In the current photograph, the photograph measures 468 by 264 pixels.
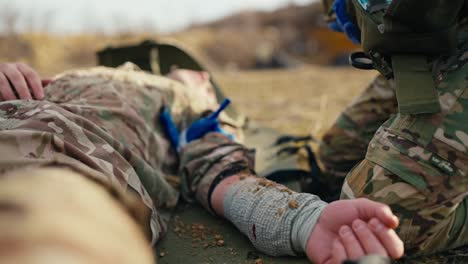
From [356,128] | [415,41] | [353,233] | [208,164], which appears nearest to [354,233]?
[353,233]

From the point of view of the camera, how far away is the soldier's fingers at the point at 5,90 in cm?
132

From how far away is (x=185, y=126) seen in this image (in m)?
1.78

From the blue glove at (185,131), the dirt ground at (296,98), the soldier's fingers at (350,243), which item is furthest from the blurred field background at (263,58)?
the soldier's fingers at (350,243)

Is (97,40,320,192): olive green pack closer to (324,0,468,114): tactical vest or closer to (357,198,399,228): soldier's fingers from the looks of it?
(324,0,468,114): tactical vest

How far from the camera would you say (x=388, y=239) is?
79cm

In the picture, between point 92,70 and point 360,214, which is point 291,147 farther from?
point 360,214

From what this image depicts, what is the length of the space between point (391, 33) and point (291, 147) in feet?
3.24

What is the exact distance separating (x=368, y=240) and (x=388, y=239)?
0.03m

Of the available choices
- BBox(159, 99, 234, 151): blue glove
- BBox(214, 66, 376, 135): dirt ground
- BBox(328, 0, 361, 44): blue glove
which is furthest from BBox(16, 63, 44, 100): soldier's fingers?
BBox(214, 66, 376, 135): dirt ground

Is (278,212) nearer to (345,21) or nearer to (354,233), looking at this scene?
(354,233)

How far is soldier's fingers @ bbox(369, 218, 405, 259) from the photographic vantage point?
30.7 inches

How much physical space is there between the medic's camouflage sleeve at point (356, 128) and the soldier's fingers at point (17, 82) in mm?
981

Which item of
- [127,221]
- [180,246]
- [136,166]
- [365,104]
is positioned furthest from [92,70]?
[127,221]

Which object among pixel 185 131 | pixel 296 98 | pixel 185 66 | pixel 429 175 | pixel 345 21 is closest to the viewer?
pixel 429 175
